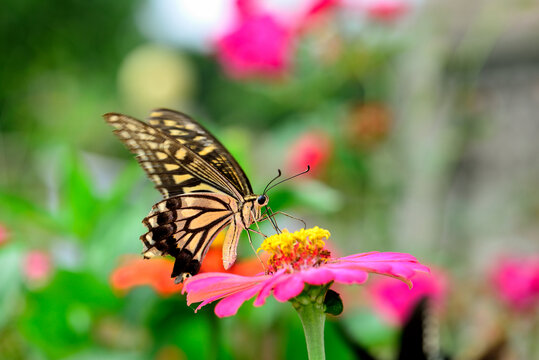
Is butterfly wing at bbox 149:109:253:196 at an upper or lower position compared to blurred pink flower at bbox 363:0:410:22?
lower

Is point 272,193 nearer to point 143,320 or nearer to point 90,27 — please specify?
point 143,320

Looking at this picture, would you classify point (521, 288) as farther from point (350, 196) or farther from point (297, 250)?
point (350, 196)

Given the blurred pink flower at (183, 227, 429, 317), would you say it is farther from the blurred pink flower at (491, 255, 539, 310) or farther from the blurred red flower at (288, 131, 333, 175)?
the blurred red flower at (288, 131, 333, 175)

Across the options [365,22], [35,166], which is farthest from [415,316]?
[35,166]

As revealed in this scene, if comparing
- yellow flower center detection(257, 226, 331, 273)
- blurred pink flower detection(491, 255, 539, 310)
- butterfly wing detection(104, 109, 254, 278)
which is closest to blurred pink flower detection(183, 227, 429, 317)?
yellow flower center detection(257, 226, 331, 273)

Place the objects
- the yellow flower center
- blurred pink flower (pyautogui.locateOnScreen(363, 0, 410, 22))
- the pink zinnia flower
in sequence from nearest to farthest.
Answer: the yellow flower center < the pink zinnia flower < blurred pink flower (pyautogui.locateOnScreen(363, 0, 410, 22))

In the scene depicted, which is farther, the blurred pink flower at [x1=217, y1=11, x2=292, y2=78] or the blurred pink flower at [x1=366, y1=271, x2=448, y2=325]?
the blurred pink flower at [x1=217, y1=11, x2=292, y2=78]

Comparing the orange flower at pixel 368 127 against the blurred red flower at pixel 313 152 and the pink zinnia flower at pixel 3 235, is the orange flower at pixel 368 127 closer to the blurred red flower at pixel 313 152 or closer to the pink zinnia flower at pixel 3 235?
the blurred red flower at pixel 313 152
